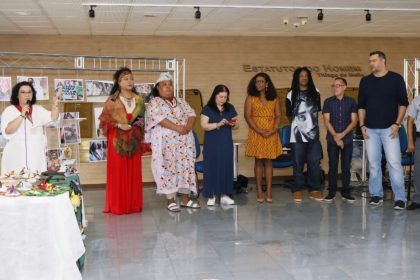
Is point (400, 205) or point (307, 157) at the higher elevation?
point (307, 157)

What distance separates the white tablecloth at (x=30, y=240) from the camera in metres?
3.46

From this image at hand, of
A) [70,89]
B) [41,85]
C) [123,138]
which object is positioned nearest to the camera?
[123,138]

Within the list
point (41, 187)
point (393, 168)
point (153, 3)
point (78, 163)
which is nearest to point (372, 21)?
point (393, 168)

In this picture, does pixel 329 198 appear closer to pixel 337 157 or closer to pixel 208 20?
pixel 337 157

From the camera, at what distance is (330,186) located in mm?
7297

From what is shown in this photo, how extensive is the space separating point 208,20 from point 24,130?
3.46m

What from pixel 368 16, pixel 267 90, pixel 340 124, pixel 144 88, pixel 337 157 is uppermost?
pixel 368 16

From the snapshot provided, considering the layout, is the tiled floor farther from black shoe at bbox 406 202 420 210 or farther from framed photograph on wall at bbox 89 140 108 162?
framed photograph on wall at bbox 89 140 108 162

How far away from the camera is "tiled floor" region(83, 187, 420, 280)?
4.28 m

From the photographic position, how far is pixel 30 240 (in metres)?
3.46

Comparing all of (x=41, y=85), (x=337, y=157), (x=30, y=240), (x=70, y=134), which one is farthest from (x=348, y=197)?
(x=30, y=240)

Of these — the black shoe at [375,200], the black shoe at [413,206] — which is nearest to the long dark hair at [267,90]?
the black shoe at [375,200]

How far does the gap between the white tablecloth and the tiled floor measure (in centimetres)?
74

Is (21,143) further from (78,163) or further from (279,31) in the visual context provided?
(279,31)
